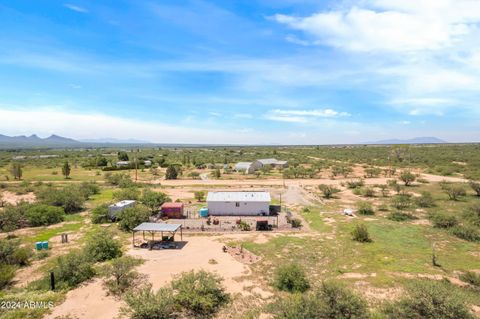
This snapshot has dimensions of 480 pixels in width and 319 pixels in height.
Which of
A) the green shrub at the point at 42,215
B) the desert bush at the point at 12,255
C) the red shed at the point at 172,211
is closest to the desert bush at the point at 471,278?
the red shed at the point at 172,211

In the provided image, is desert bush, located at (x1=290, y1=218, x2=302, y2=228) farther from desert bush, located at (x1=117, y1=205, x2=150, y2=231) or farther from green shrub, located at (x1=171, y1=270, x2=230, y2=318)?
desert bush, located at (x1=117, y1=205, x2=150, y2=231)

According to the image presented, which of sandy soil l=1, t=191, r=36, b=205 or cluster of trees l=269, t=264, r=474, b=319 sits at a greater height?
cluster of trees l=269, t=264, r=474, b=319

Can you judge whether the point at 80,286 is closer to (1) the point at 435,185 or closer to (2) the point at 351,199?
(2) the point at 351,199

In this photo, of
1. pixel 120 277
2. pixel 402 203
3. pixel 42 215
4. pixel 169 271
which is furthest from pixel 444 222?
pixel 42 215

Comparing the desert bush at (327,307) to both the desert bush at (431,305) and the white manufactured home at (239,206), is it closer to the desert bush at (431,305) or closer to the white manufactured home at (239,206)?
the desert bush at (431,305)

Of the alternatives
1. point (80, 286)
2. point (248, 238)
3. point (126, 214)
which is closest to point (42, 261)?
point (80, 286)

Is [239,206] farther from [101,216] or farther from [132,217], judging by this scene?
[101,216]

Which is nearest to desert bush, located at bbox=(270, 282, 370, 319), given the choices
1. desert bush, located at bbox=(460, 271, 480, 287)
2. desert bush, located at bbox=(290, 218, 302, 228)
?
desert bush, located at bbox=(460, 271, 480, 287)
